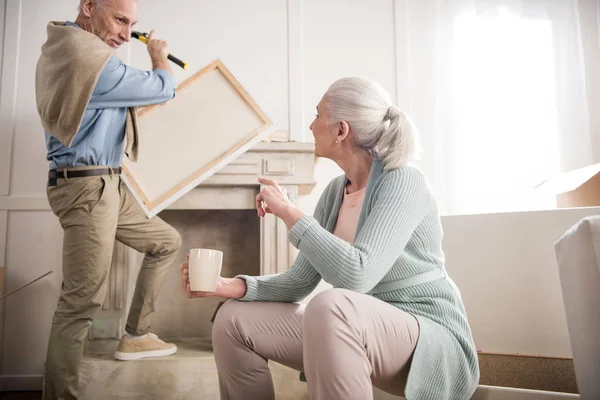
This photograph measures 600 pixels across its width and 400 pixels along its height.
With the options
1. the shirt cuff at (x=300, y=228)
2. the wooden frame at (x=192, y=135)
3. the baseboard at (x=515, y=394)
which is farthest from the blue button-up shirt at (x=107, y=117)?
the baseboard at (x=515, y=394)

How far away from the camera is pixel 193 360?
5.92 feet

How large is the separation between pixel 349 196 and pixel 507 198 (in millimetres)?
1633

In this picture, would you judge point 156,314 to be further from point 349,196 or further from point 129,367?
point 349,196

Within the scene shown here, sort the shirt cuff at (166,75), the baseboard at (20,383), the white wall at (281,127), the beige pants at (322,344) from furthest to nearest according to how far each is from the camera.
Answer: the baseboard at (20,383), the shirt cuff at (166,75), the white wall at (281,127), the beige pants at (322,344)

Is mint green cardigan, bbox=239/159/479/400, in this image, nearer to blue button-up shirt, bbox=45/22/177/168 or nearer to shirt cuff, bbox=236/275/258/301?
shirt cuff, bbox=236/275/258/301

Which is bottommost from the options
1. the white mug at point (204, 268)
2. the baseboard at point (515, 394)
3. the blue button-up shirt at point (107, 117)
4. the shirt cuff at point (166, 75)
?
the baseboard at point (515, 394)

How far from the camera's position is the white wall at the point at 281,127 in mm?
1650

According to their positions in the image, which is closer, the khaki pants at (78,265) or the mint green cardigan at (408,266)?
the mint green cardigan at (408,266)

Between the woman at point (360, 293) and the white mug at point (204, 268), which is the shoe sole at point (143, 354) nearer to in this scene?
the woman at point (360, 293)

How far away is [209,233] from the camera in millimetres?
2475

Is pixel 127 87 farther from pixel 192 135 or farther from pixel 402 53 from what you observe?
pixel 402 53

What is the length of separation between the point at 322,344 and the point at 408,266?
0.28 metres

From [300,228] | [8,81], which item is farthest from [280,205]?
[8,81]

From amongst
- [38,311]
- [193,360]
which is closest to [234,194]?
[193,360]
